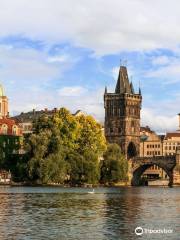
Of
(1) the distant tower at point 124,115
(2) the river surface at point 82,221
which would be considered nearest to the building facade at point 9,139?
(1) the distant tower at point 124,115

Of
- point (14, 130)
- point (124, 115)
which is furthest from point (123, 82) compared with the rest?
point (14, 130)

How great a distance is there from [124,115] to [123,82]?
32.3ft

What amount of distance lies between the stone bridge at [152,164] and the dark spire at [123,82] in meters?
33.5

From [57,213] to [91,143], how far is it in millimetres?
67057

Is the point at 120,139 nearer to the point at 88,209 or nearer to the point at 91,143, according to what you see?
the point at 91,143

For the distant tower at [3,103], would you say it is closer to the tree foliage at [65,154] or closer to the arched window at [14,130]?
the arched window at [14,130]

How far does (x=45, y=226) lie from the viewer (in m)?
42.5

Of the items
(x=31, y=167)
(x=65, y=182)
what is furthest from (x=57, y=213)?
(x=65, y=182)

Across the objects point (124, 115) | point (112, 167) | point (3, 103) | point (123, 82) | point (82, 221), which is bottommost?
point (82, 221)

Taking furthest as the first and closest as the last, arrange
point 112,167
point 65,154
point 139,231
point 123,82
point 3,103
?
1. point 123,82
2. point 3,103
3. point 112,167
4. point 65,154
5. point 139,231

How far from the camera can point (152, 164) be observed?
537ft

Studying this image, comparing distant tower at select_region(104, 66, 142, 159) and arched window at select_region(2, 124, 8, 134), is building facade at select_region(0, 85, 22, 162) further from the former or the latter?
distant tower at select_region(104, 66, 142, 159)

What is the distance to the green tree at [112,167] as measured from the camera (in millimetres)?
123688

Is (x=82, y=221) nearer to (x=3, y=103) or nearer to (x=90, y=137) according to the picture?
(x=90, y=137)
